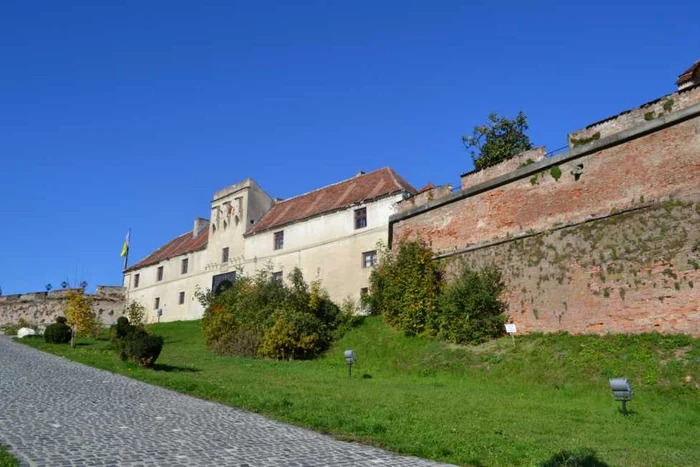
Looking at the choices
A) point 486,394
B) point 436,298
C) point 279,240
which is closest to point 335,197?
point 279,240

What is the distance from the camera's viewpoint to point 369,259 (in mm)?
31281

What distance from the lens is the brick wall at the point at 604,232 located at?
51.8ft

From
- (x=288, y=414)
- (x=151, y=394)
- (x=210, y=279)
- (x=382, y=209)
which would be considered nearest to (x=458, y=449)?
(x=288, y=414)

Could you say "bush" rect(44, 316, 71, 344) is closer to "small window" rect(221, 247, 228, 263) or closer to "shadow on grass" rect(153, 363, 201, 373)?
"small window" rect(221, 247, 228, 263)

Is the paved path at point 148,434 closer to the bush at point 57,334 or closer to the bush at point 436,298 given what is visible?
the bush at point 436,298

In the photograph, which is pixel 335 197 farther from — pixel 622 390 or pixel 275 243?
pixel 622 390

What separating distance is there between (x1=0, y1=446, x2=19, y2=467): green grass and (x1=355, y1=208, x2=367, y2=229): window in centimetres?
2608

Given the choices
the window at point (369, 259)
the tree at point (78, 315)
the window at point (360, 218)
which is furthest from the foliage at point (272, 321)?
the tree at point (78, 315)

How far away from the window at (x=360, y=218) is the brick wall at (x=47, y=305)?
2781 centimetres

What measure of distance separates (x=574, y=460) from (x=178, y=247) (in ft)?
142

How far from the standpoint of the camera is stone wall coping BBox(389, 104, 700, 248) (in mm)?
16795

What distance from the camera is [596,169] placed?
740 inches

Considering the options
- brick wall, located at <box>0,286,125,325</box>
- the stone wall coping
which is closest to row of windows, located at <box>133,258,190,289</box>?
brick wall, located at <box>0,286,125,325</box>

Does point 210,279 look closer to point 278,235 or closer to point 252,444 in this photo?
point 278,235
